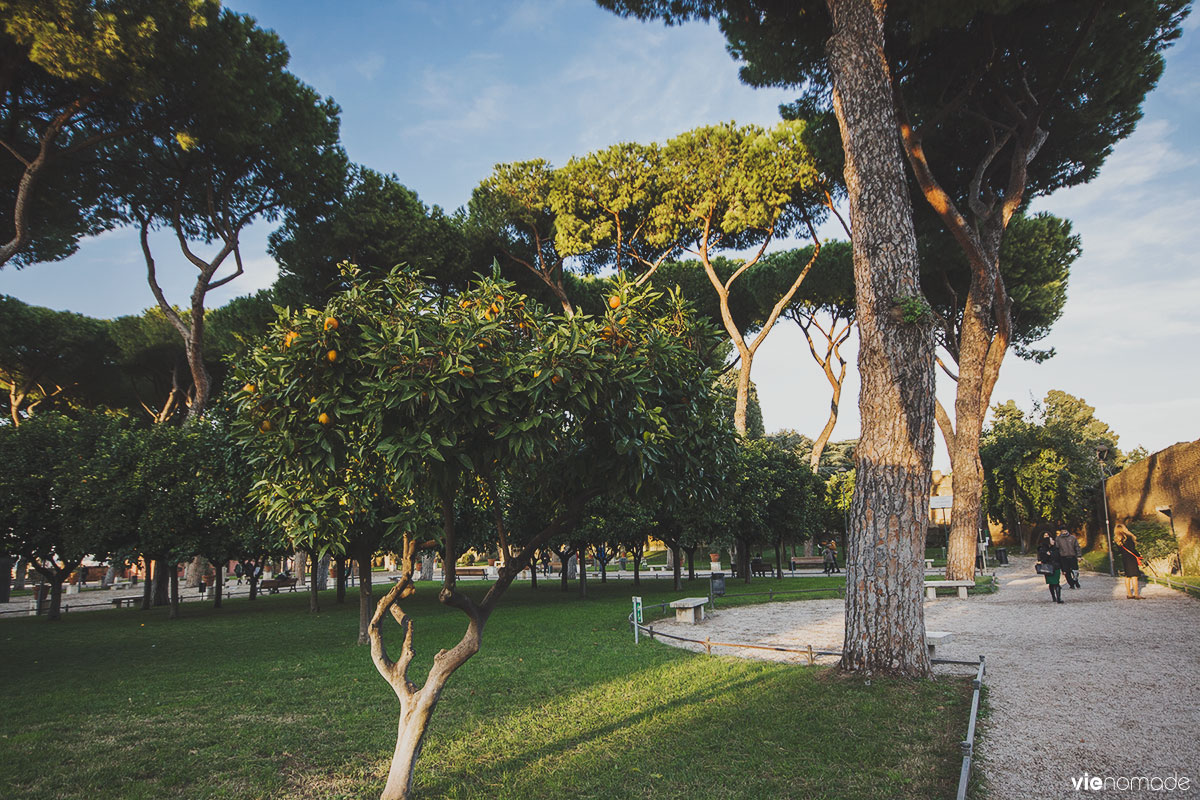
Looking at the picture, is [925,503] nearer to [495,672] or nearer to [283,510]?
[495,672]

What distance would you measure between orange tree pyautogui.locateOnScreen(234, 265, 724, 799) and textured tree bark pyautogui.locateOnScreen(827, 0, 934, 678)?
3940 mm

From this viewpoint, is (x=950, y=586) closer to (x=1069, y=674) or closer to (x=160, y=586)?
(x=1069, y=674)

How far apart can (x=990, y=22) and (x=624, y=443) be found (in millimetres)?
15918

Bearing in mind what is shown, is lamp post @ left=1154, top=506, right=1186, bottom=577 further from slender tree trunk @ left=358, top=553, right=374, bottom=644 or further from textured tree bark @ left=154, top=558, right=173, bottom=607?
textured tree bark @ left=154, top=558, right=173, bottom=607

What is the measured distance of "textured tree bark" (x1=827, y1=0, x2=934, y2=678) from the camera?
24.6 ft

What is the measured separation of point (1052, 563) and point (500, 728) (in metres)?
14.4

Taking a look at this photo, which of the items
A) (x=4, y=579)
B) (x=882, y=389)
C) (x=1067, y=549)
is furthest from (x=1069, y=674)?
(x=4, y=579)

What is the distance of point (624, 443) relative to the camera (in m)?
3.91

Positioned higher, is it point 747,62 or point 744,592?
point 747,62

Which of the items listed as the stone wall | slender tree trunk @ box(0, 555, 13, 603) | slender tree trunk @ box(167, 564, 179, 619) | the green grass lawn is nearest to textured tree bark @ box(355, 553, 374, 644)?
the green grass lawn

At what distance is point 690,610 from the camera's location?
1450 centimetres

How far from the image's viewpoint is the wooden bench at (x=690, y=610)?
46.8 ft

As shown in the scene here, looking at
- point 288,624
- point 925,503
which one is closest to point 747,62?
point 925,503

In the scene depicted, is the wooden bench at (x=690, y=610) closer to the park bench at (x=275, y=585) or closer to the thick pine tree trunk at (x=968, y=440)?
the thick pine tree trunk at (x=968, y=440)
